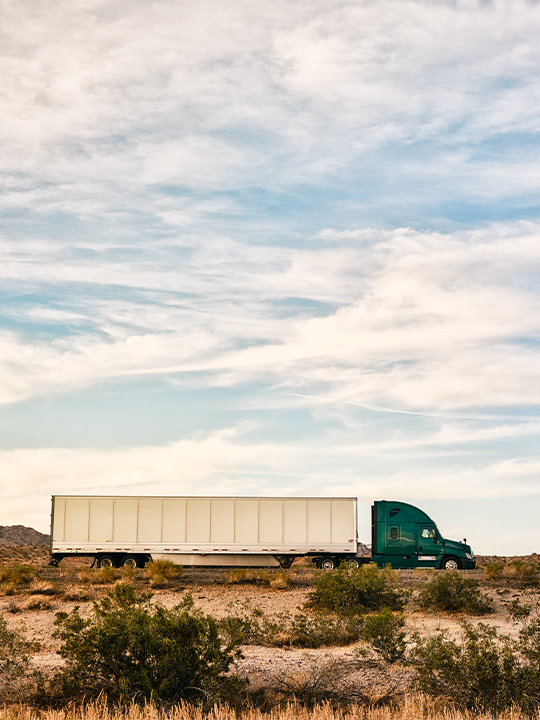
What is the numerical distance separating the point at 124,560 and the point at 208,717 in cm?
2663

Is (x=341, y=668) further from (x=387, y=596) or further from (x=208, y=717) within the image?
(x=387, y=596)

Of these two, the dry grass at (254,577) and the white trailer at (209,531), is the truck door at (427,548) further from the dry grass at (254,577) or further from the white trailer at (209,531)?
the dry grass at (254,577)

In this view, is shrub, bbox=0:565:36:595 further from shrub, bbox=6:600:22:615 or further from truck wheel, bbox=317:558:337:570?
truck wheel, bbox=317:558:337:570

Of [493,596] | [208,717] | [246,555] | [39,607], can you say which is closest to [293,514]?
[246,555]

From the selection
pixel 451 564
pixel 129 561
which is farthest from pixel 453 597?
pixel 129 561

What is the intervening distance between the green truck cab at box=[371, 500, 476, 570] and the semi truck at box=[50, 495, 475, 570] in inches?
2.9

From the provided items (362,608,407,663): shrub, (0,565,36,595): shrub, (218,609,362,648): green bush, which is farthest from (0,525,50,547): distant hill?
(362,608,407,663): shrub

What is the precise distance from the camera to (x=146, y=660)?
12078 mm

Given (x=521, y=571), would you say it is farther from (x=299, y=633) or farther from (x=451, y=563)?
(x=299, y=633)

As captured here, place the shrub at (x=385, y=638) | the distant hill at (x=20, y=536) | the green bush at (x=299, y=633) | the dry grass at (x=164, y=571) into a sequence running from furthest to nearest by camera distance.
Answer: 1. the distant hill at (x=20, y=536)
2. the dry grass at (x=164, y=571)
3. the green bush at (x=299, y=633)
4. the shrub at (x=385, y=638)

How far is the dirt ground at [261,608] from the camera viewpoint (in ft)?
44.0

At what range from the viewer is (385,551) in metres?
33.7

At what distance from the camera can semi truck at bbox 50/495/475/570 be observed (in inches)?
1375

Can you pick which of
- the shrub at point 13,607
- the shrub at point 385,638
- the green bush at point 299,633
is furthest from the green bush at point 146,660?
the shrub at point 13,607
